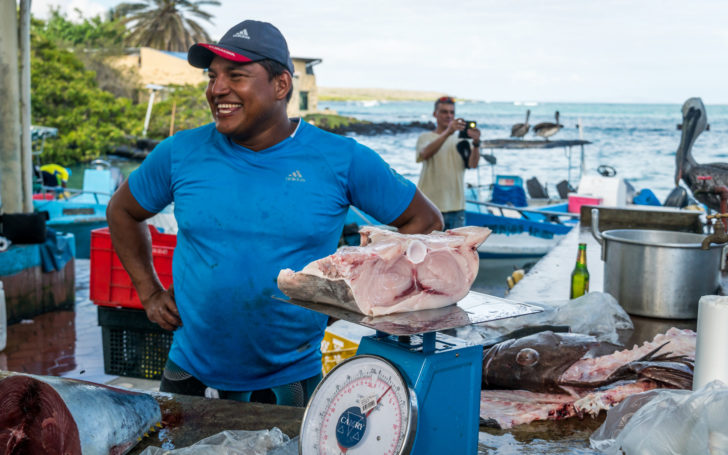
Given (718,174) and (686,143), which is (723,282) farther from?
(686,143)

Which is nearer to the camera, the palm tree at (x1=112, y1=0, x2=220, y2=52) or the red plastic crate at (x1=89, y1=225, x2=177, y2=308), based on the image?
the red plastic crate at (x1=89, y1=225, x2=177, y2=308)

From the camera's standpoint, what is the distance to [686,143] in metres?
6.44

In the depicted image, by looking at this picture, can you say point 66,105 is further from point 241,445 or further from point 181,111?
point 241,445

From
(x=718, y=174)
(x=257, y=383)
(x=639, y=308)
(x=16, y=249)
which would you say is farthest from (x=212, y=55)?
(x=16, y=249)

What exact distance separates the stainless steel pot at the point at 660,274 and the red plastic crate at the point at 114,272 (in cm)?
278

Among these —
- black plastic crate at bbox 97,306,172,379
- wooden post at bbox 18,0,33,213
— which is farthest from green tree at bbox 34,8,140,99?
black plastic crate at bbox 97,306,172,379

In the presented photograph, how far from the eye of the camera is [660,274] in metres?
3.10

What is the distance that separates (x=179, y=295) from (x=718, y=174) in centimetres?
418

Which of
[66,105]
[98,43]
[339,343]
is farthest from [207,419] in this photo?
[98,43]

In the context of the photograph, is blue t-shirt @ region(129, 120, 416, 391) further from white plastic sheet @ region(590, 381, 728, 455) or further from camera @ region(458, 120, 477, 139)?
camera @ region(458, 120, 477, 139)

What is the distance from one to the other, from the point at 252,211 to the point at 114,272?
2520 millimetres

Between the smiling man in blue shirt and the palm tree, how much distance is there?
4338 centimetres

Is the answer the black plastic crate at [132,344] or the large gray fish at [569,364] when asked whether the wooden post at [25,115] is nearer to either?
the black plastic crate at [132,344]

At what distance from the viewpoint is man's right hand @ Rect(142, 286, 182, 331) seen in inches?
104
